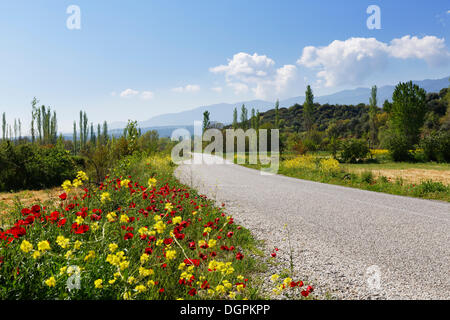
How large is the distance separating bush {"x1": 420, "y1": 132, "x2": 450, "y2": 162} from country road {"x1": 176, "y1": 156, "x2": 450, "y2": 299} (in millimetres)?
19618

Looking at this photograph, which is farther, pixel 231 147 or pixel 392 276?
pixel 231 147

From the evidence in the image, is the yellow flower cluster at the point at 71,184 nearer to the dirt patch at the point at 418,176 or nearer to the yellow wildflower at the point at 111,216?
the yellow wildflower at the point at 111,216

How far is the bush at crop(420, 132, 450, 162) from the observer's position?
906 inches

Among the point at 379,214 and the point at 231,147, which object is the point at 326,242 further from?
the point at 231,147

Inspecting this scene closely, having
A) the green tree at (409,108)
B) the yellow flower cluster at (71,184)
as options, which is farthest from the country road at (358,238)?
the green tree at (409,108)

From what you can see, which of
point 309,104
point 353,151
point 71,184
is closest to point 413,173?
point 353,151

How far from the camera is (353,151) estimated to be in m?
24.0

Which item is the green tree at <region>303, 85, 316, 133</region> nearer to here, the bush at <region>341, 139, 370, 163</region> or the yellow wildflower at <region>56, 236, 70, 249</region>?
the bush at <region>341, 139, 370, 163</region>

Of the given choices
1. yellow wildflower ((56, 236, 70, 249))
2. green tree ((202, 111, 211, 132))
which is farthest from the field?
green tree ((202, 111, 211, 132))

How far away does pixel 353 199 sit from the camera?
27.5ft

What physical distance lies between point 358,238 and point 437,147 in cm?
2472

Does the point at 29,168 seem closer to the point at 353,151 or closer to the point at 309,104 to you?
the point at 353,151

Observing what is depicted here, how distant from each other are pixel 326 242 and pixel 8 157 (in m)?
14.7


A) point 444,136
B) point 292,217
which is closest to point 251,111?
point 444,136
